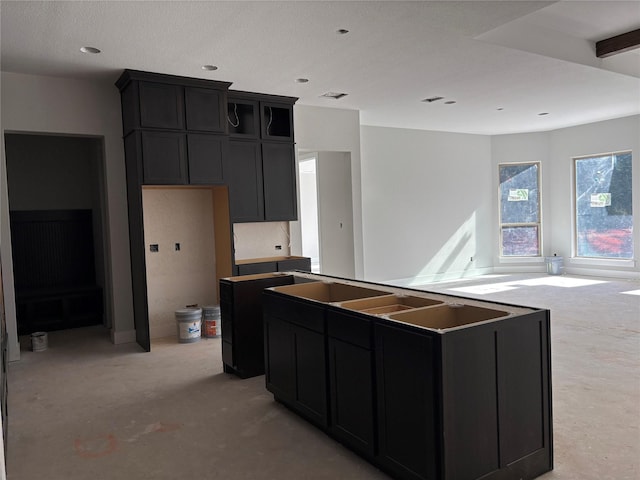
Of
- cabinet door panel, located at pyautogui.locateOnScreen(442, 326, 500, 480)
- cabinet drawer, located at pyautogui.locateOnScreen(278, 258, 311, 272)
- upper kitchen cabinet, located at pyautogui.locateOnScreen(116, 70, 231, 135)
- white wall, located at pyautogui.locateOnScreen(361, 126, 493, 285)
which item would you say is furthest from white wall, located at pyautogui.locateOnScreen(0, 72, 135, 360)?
cabinet door panel, located at pyautogui.locateOnScreen(442, 326, 500, 480)

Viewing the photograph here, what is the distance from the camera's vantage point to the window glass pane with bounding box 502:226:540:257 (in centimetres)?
1038

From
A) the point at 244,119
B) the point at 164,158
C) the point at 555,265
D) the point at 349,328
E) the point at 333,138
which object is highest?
the point at 244,119

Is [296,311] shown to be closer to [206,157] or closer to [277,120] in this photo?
[206,157]

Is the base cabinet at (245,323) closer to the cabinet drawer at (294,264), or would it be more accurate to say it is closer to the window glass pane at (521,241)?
the cabinet drawer at (294,264)

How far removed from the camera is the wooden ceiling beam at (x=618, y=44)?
4949mm

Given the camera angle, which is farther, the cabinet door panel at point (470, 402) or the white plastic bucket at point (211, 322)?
A: the white plastic bucket at point (211, 322)

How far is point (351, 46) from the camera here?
4539 millimetres

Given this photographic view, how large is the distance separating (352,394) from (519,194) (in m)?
8.89

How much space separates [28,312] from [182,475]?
4.44 metres

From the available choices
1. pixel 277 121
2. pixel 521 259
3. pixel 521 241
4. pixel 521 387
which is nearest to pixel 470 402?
pixel 521 387

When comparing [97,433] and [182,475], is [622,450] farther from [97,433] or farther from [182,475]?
[97,433]

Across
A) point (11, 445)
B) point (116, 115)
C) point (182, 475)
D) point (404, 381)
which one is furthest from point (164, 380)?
point (116, 115)

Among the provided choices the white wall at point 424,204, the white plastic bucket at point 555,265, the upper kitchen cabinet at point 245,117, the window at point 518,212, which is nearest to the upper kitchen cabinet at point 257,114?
the upper kitchen cabinet at point 245,117

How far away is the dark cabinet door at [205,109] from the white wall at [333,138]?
4.74 feet
